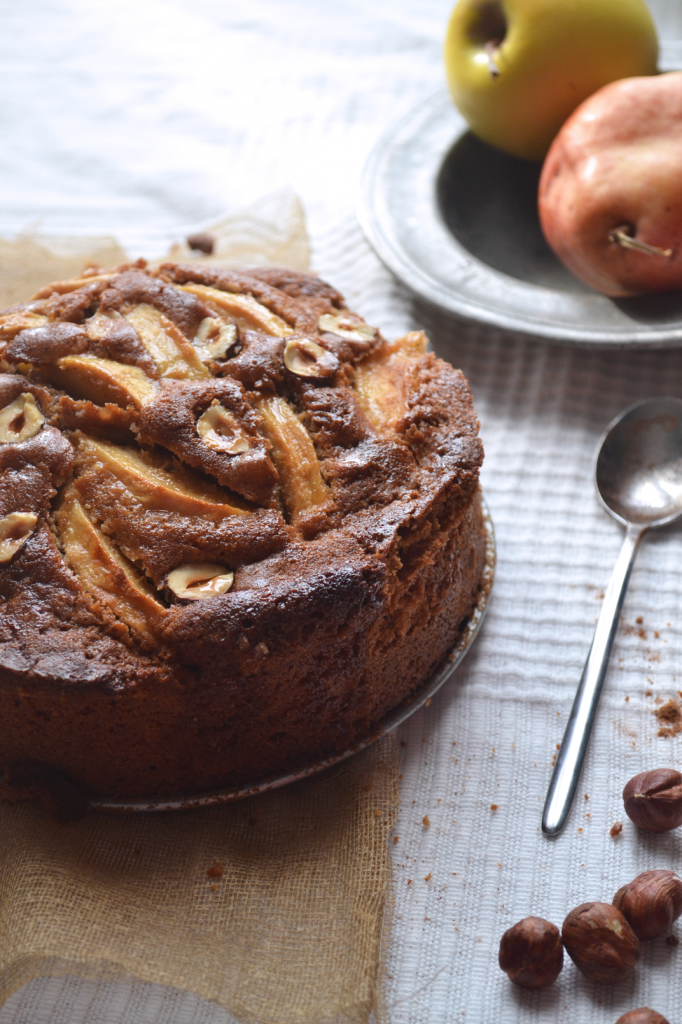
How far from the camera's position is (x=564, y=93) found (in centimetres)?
193

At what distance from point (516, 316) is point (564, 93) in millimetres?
539

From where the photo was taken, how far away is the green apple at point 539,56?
1.88m

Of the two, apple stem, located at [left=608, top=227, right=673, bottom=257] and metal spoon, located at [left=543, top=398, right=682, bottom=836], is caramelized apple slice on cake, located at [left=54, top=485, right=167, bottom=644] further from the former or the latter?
apple stem, located at [left=608, top=227, right=673, bottom=257]

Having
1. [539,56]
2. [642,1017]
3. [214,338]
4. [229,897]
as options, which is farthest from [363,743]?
[539,56]

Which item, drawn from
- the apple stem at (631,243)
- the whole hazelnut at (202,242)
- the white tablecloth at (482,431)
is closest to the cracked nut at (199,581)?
the white tablecloth at (482,431)

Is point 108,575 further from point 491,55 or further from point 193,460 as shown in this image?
point 491,55

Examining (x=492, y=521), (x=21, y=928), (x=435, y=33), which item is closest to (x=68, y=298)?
(x=492, y=521)

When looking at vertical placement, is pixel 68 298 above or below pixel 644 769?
above

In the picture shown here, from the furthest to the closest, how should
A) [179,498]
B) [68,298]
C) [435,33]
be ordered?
[435,33], [68,298], [179,498]

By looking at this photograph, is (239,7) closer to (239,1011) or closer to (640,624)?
(640,624)

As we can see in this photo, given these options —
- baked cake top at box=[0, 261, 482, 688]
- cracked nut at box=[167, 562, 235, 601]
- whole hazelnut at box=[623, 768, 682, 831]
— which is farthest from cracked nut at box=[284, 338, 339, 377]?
whole hazelnut at box=[623, 768, 682, 831]

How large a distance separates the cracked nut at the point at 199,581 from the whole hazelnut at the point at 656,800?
0.61 meters

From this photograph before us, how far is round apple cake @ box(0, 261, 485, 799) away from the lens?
1169 mm

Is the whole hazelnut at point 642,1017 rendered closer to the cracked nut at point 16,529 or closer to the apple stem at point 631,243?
the cracked nut at point 16,529
